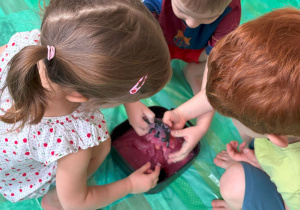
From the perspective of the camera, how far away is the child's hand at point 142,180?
1078mm

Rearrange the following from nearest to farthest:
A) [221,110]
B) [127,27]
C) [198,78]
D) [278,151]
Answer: [127,27] < [221,110] < [278,151] < [198,78]

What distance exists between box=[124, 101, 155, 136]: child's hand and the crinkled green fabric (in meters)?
0.18

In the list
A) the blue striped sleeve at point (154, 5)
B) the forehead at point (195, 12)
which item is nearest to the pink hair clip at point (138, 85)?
the forehead at point (195, 12)

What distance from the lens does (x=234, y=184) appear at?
1.01m

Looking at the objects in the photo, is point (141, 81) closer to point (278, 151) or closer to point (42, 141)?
point (42, 141)

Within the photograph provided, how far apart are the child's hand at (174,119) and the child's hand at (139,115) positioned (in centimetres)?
5

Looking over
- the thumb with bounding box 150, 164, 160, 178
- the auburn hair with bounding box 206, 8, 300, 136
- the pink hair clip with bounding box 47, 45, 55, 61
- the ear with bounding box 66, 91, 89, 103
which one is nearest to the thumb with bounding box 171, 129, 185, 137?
the thumb with bounding box 150, 164, 160, 178

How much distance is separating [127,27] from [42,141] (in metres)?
0.40

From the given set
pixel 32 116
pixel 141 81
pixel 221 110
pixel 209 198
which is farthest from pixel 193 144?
pixel 32 116

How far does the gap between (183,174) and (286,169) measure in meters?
0.47

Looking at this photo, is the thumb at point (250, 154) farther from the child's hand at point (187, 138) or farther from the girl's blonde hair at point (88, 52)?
the girl's blonde hair at point (88, 52)

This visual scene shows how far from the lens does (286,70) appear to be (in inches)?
24.7

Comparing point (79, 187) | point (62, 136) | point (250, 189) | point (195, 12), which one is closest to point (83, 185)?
point (79, 187)

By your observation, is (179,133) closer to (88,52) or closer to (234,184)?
(234,184)
